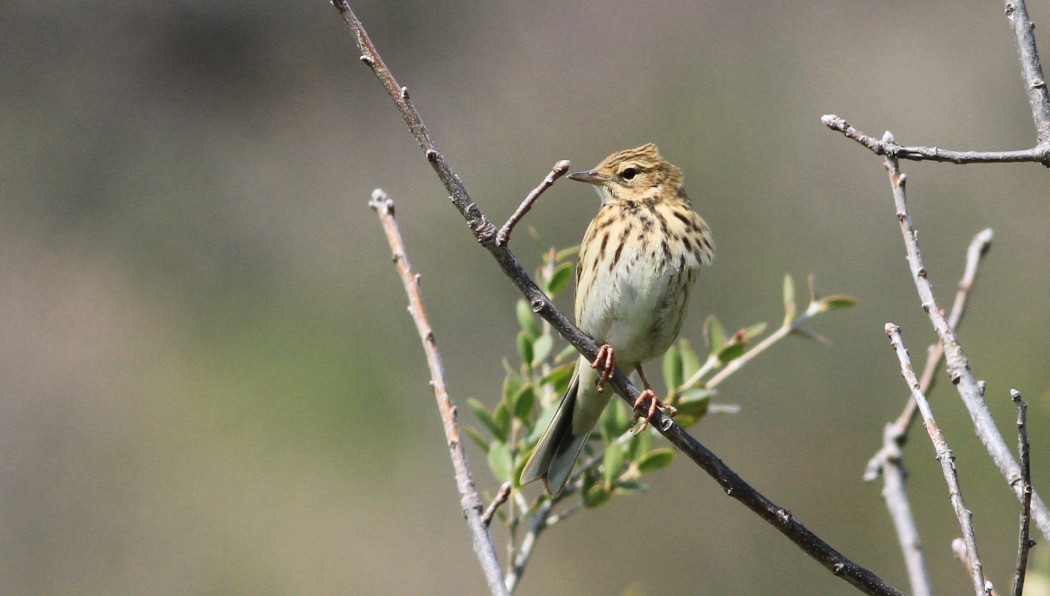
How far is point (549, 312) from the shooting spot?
2074 millimetres

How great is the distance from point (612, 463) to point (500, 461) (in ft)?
0.91

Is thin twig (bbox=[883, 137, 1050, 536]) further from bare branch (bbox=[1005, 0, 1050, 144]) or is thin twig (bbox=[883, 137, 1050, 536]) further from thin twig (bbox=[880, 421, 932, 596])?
thin twig (bbox=[880, 421, 932, 596])

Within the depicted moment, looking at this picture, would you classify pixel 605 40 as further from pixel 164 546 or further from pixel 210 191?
pixel 164 546

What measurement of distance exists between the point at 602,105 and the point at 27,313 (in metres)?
5.28

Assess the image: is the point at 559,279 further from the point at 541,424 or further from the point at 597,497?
the point at 597,497

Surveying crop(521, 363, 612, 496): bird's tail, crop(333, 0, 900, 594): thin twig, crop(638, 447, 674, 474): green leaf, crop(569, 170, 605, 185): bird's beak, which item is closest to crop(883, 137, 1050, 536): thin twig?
crop(333, 0, 900, 594): thin twig

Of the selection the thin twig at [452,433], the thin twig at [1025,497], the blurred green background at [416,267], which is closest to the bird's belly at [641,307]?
the thin twig at [452,433]

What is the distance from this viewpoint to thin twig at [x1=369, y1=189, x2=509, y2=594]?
2141mm

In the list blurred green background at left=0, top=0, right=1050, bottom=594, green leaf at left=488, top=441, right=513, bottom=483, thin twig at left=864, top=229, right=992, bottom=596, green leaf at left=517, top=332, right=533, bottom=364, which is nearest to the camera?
thin twig at left=864, top=229, right=992, bottom=596

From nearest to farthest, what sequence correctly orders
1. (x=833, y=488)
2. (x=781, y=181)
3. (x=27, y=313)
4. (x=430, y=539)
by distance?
(x=833, y=488) → (x=430, y=539) → (x=781, y=181) → (x=27, y=313)

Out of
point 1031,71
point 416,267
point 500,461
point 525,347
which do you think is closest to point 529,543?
point 500,461

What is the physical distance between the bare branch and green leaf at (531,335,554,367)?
4.68ft

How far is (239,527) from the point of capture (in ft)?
28.4

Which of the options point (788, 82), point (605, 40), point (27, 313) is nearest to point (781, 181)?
point (788, 82)
